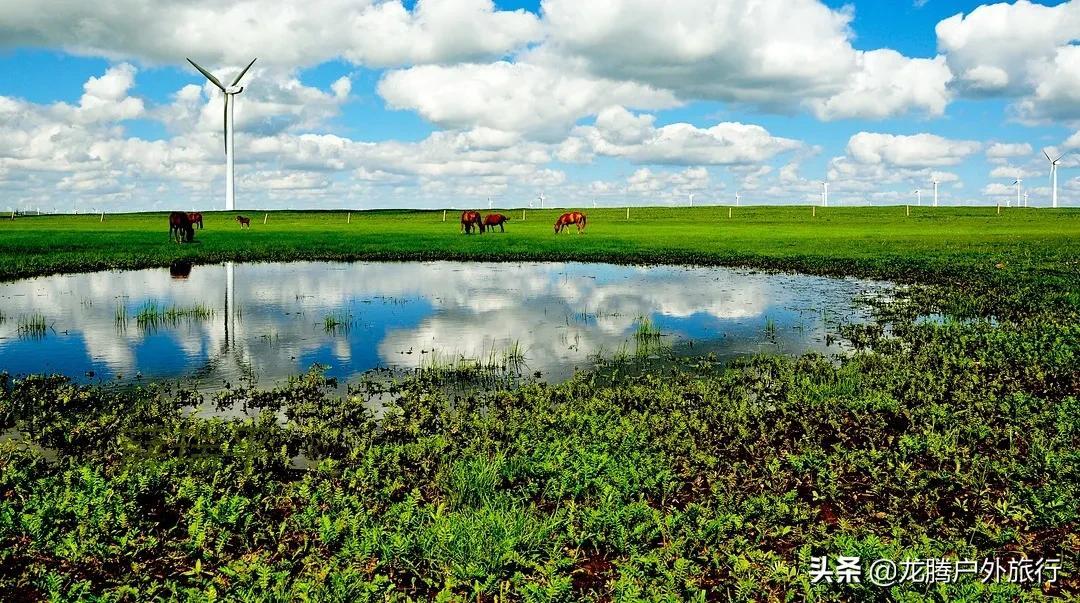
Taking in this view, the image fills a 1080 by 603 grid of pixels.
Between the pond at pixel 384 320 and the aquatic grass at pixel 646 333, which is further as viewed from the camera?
the aquatic grass at pixel 646 333

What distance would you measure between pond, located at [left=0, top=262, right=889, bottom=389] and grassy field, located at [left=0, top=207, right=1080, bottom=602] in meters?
2.06

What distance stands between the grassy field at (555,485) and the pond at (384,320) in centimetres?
206

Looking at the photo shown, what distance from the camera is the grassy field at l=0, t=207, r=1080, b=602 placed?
19.4 ft

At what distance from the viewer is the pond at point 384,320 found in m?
14.6

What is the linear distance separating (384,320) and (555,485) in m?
12.9

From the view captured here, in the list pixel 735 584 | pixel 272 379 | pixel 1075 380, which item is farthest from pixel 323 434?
pixel 1075 380

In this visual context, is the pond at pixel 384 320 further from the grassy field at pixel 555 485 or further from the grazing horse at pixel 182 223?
the grazing horse at pixel 182 223

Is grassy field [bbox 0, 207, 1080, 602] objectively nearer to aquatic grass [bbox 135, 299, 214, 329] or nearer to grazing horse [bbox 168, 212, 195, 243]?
aquatic grass [bbox 135, 299, 214, 329]

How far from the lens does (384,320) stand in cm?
1964

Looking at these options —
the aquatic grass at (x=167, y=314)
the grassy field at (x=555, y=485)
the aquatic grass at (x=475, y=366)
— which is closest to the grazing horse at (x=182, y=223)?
the aquatic grass at (x=167, y=314)

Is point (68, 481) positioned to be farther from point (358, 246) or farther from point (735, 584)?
point (358, 246)

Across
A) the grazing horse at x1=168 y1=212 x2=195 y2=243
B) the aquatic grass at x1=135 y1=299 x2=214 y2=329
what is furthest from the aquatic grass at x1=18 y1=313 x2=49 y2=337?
the grazing horse at x1=168 y1=212 x2=195 y2=243

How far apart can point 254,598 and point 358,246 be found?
1763 inches

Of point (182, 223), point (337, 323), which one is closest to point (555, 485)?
point (337, 323)
